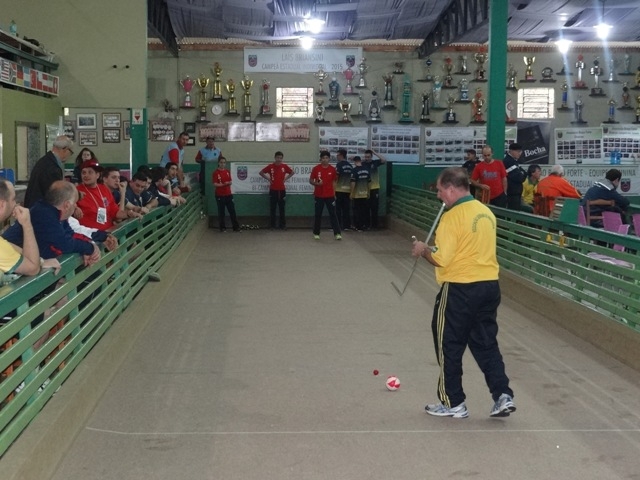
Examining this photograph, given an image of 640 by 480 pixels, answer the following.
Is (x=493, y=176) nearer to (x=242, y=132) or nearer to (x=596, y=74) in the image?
(x=242, y=132)

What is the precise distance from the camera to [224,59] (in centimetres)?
2416

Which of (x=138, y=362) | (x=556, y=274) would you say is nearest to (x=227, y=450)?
(x=138, y=362)

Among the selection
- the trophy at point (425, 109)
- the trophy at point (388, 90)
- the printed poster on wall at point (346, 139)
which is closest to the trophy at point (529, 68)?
the trophy at point (425, 109)

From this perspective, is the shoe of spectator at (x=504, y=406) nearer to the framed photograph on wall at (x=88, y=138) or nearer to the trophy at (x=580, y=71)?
the framed photograph on wall at (x=88, y=138)

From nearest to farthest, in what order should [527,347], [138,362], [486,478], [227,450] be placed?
[486,478]
[227,450]
[138,362]
[527,347]

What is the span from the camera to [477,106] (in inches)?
969

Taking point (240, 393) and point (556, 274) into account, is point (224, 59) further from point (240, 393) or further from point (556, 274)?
point (240, 393)

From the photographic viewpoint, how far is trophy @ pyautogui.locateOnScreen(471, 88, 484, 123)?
80.4ft

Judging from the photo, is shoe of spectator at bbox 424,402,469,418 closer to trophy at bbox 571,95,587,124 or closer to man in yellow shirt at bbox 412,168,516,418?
man in yellow shirt at bbox 412,168,516,418

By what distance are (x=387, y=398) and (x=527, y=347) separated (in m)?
2.26

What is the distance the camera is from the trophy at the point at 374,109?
24281 millimetres

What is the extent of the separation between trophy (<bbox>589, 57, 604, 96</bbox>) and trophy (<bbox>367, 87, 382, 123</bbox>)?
5.74m

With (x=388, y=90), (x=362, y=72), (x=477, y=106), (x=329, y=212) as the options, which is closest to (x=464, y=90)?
(x=477, y=106)

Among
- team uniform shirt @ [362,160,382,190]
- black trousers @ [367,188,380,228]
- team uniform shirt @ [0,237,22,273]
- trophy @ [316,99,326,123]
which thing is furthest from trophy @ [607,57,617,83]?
team uniform shirt @ [0,237,22,273]
